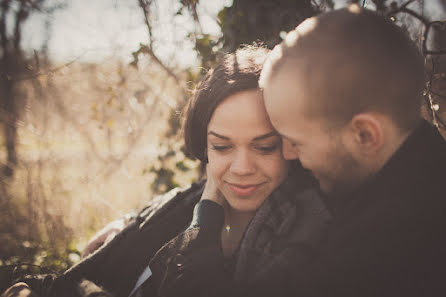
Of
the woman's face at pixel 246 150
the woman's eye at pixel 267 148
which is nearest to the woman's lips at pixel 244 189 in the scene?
the woman's face at pixel 246 150

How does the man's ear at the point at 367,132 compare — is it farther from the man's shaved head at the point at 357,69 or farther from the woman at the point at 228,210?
the woman at the point at 228,210

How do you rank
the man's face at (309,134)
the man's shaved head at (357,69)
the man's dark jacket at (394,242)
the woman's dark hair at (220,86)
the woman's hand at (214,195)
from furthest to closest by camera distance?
the woman's hand at (214,195)
the woman's dark hair at (220,86)
the man's face at (309,134)
the man's shaved head at (357,69)
the man's dark jacket at (394,242)

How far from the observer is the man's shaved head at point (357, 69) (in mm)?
1143

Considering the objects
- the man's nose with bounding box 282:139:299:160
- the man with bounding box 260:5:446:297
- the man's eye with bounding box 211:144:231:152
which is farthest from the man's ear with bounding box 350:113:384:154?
the man's eye with bounding box 211:144:231:152

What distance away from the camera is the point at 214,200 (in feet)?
6.48

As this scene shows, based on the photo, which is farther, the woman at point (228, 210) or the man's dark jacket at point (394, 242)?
the woman at point (228, 210)

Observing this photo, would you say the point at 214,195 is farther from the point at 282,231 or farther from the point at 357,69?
the point at 357,69

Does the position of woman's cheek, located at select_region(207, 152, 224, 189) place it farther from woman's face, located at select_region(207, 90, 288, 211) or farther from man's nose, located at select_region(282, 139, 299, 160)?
man's nose, located at select_region(282, 139, 299, 160)

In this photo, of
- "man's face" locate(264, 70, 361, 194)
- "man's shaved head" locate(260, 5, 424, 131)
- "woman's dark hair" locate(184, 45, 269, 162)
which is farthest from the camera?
"woman's dark hair" locate(184, 45, 269, 162)

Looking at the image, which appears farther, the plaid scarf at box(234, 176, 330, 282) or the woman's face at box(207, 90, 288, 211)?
the woman's face at box(207, 90, 288, 211)

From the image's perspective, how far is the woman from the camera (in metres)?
1.49

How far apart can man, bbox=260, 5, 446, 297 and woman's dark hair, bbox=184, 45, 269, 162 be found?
32 cm

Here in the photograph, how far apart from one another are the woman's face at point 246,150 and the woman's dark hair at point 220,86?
50 millimetres

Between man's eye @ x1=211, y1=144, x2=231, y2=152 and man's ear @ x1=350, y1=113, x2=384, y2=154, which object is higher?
man's ear @ x1=350, y1=113, x2=384, y2=154
